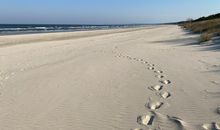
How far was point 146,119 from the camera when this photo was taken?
430 cm

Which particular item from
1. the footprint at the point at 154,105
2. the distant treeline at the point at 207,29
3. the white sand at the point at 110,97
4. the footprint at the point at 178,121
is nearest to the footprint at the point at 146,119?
the white sand at the point at 110,97

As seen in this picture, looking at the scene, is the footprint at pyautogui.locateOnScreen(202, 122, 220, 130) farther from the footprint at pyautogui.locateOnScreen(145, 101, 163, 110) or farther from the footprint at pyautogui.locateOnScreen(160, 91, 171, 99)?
the footprint at pyautogui.locateOnScreen(160, 91, 171, 99)

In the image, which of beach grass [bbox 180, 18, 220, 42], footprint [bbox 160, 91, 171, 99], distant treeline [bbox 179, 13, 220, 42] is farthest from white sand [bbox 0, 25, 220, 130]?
distant treeline [bbox 179, 13, 220, 42]

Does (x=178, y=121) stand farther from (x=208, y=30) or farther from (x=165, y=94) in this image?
(x=208, y=30)

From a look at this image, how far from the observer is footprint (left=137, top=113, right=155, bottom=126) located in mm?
4156

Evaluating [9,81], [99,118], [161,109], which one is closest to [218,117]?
[161,109]

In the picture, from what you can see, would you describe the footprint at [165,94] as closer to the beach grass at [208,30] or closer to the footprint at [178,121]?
the footprint at [178,121]

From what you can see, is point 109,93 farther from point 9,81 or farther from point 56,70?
point 56,70

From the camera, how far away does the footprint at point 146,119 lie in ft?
13.6

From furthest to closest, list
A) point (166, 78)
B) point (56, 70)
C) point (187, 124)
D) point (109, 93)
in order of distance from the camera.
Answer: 1. point (56, 70)
2. point (166, 78)
3. point (109, 93)
4. point (187, 124)

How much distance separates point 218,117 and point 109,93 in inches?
80.6

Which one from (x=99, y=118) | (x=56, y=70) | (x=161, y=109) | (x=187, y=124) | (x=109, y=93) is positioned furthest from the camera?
(x=56, y=70)

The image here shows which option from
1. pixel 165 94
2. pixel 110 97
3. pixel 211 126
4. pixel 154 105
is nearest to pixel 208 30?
pixel 165 94

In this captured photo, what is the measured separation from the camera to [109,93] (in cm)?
580
